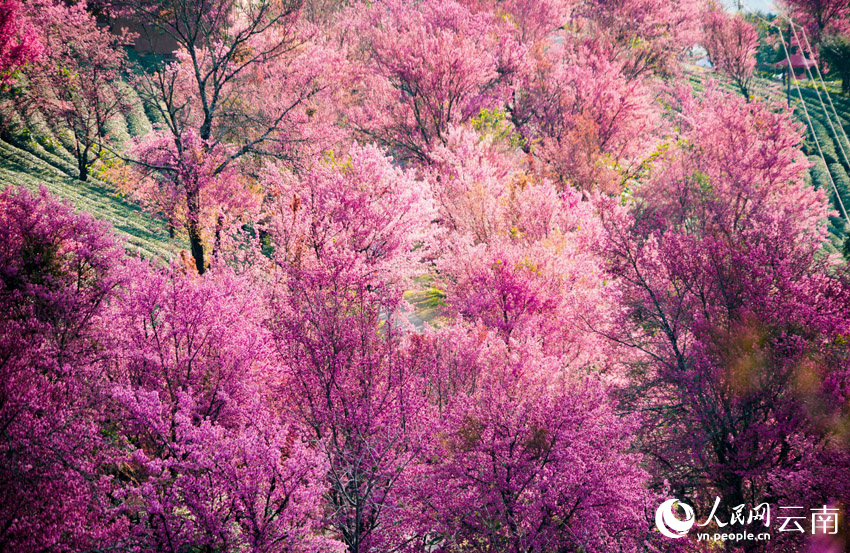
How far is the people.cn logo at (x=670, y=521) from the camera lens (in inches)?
354

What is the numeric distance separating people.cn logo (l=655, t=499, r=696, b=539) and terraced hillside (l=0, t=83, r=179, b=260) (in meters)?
16.0

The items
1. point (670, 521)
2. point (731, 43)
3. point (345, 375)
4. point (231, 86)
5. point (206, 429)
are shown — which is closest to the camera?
point (206, 429)

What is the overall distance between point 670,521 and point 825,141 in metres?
44.8

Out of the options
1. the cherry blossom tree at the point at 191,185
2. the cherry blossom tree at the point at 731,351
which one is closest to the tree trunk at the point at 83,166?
the cherry blossom tree at the point at 191,185

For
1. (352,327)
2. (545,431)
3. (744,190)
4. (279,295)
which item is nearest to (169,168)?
(279,295)

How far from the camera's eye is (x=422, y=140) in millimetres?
25531

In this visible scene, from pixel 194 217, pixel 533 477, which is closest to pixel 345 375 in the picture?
pixel 533 477

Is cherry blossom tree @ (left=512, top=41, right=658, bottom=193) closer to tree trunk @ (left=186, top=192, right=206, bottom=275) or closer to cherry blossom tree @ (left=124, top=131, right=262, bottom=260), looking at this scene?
cherry blossom tree @ (left=124, top=131, right=262, bottom=260)

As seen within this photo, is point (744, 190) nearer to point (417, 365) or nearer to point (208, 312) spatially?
point (417, 365)

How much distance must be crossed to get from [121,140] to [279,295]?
18.9m

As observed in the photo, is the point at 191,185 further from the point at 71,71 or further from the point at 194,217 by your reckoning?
the point at 71,71

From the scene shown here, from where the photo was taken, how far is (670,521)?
9367 millimetres

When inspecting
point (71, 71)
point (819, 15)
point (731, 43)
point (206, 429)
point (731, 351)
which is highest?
point (819, 15)

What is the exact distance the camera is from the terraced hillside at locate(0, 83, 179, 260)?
53.0 feet
